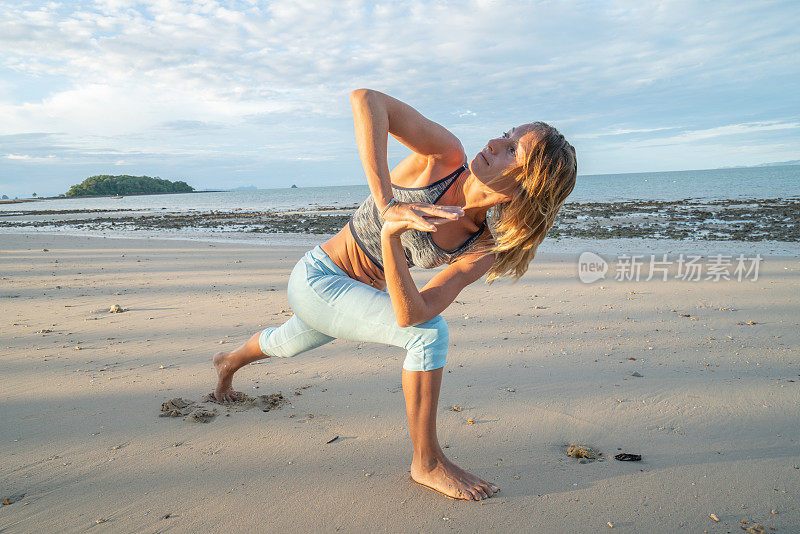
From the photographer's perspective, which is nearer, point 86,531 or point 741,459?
point 86,531

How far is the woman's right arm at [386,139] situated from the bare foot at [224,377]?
1.48m

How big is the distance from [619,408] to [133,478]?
2.44m

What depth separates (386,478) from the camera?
2.25 m

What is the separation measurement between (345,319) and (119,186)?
109584 millimetres

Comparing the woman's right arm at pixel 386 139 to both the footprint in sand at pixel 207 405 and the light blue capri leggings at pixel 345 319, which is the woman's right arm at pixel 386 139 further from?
the footprint in sand at pixel 207 405

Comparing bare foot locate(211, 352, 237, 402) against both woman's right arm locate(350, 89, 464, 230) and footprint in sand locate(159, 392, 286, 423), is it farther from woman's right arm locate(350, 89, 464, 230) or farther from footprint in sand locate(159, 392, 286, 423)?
woman's right arm locate(350, 89, 464, 230)

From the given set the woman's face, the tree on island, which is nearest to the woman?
the woman's face

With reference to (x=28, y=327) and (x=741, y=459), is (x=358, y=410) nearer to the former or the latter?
(x=741, y=459)

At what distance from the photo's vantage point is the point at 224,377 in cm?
291

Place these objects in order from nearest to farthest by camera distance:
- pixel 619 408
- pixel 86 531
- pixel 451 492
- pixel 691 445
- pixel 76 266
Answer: pixel 86 531 → pixel 451 492 → pixel 691 445 → pixel 619 408 → pixel 76 266

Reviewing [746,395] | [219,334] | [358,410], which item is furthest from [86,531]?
[746,395]

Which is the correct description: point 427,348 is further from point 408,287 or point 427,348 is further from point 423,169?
point 423,169

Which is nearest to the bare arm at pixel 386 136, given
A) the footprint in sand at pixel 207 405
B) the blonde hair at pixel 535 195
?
the blonde hair at pixel 535 195

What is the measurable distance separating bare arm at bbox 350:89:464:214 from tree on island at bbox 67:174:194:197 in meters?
109
